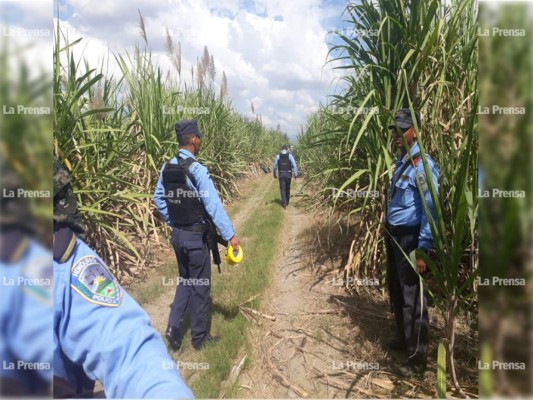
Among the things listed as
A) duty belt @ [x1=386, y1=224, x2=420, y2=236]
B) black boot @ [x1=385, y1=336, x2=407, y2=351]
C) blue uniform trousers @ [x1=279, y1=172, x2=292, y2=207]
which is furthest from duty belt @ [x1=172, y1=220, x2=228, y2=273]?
blue uniform trousers @ [x1=279, y1=172, x2=292, y2=207]

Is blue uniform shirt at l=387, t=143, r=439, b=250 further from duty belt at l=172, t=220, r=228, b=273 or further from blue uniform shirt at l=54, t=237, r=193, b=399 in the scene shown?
blue uniform shirt at l=54, t=237, r=193, b=399

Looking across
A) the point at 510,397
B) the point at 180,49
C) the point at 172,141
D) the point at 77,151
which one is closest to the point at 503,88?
Answer: the point at 510,397

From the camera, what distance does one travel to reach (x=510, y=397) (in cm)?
51

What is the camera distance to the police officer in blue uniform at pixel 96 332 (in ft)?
2.46

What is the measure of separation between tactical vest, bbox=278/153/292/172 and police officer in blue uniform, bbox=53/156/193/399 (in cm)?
694

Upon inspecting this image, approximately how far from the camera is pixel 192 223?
241 cm

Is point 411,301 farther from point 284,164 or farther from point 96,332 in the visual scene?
point 284,164

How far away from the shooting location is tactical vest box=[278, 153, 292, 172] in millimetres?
7672

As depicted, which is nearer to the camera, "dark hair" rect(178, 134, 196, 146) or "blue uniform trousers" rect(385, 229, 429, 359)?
"blue uniform trousers" rect(385, 229, 429, 359)

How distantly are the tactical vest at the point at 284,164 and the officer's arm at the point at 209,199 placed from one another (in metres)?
5.37

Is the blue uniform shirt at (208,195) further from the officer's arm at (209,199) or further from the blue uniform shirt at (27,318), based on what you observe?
the blue uniform shirt at (27,318)

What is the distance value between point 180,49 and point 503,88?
5.99 meters

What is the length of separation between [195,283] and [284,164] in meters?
5.61

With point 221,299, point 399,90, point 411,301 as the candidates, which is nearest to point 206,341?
point 221,299
